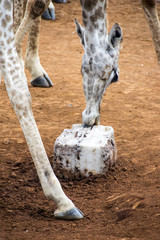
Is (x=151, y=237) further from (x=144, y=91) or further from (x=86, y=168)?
(x=144, y=91)

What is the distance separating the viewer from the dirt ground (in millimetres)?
2557

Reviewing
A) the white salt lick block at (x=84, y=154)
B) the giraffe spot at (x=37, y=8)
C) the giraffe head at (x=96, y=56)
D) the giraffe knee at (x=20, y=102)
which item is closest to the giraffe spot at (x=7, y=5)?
the giraffe knee at (x=20, y=102)

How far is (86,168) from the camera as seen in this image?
134 inches

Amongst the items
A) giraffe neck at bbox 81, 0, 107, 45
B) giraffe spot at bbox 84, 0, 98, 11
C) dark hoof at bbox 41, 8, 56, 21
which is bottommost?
dark hoof at bbox 41, 8, 56, 21

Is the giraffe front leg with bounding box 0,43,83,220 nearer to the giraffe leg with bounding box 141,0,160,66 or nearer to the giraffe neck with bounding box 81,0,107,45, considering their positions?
the giraffe neck with bounding box 81,0,107,45

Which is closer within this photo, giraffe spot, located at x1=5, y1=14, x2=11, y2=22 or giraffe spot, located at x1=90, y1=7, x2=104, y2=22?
giraffe spot, located at x1=5, y1=14, x2=11, y2=22

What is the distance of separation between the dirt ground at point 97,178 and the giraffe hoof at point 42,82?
0.36 ft

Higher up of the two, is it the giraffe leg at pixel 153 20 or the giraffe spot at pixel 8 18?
the giraffe spot at pixel 8 18

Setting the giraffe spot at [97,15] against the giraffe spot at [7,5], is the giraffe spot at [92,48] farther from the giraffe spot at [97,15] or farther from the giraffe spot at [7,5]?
the giraffe spot at [7,5]

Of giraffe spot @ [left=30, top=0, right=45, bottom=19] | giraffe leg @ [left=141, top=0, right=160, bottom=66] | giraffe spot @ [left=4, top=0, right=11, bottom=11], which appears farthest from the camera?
giraffe spot @ [left=30, top=0, right=45, bottom=19]

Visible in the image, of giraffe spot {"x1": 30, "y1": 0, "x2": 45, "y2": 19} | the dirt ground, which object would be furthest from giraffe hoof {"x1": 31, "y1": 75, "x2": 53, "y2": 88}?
giraffe spot {"x1": 30, "y1": 0, "x2": 45, "y2": 19}

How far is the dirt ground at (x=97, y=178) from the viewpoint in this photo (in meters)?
2.56

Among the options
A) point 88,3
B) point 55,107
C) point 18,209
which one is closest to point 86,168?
point 18,209

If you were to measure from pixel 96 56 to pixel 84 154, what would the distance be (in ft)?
2.65
